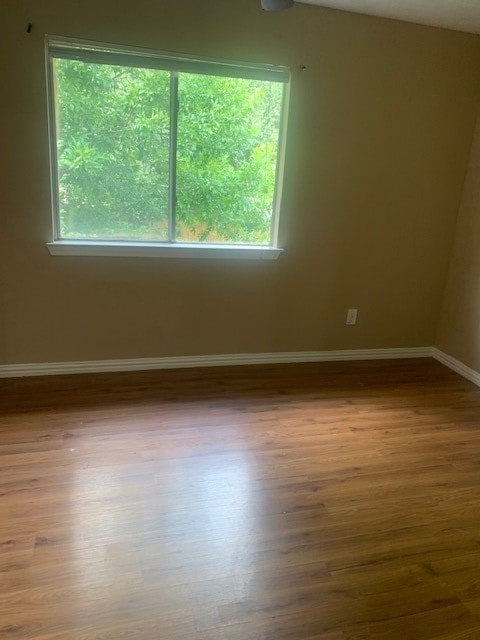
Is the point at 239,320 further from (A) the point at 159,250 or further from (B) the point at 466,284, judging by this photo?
(B) the point at 466,284

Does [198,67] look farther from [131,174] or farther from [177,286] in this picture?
[177,286]

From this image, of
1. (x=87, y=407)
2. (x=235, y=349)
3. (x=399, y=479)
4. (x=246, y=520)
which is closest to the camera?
(x=246, y=520)

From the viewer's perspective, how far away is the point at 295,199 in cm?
316

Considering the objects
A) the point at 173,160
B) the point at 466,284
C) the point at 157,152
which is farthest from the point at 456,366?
the point at 157,152

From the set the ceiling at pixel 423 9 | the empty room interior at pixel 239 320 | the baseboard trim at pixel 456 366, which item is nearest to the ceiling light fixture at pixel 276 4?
the empty room interior at pixel 239 320

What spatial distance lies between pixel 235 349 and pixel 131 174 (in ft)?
4.49

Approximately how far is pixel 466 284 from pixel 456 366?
24.6 inches

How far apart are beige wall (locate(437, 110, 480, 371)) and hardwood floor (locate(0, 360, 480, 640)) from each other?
1.89 feet

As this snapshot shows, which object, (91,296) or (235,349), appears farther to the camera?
(235,349)

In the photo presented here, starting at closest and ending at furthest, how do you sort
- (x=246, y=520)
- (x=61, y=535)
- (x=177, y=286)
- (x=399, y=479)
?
(x=61, y=535), (x=246, y=520), (x=399, y=479), (x=177, y=286)

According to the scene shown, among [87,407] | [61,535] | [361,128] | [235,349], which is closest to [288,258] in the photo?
[235,349]

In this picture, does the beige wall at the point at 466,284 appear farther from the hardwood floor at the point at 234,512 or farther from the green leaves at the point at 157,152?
the green leaves at the point at 157,152

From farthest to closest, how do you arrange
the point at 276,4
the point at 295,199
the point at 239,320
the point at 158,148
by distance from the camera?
the point at 239,320
the point at 295,199
the point at 158,148
the point at 276,4

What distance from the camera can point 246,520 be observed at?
188 centimetres
